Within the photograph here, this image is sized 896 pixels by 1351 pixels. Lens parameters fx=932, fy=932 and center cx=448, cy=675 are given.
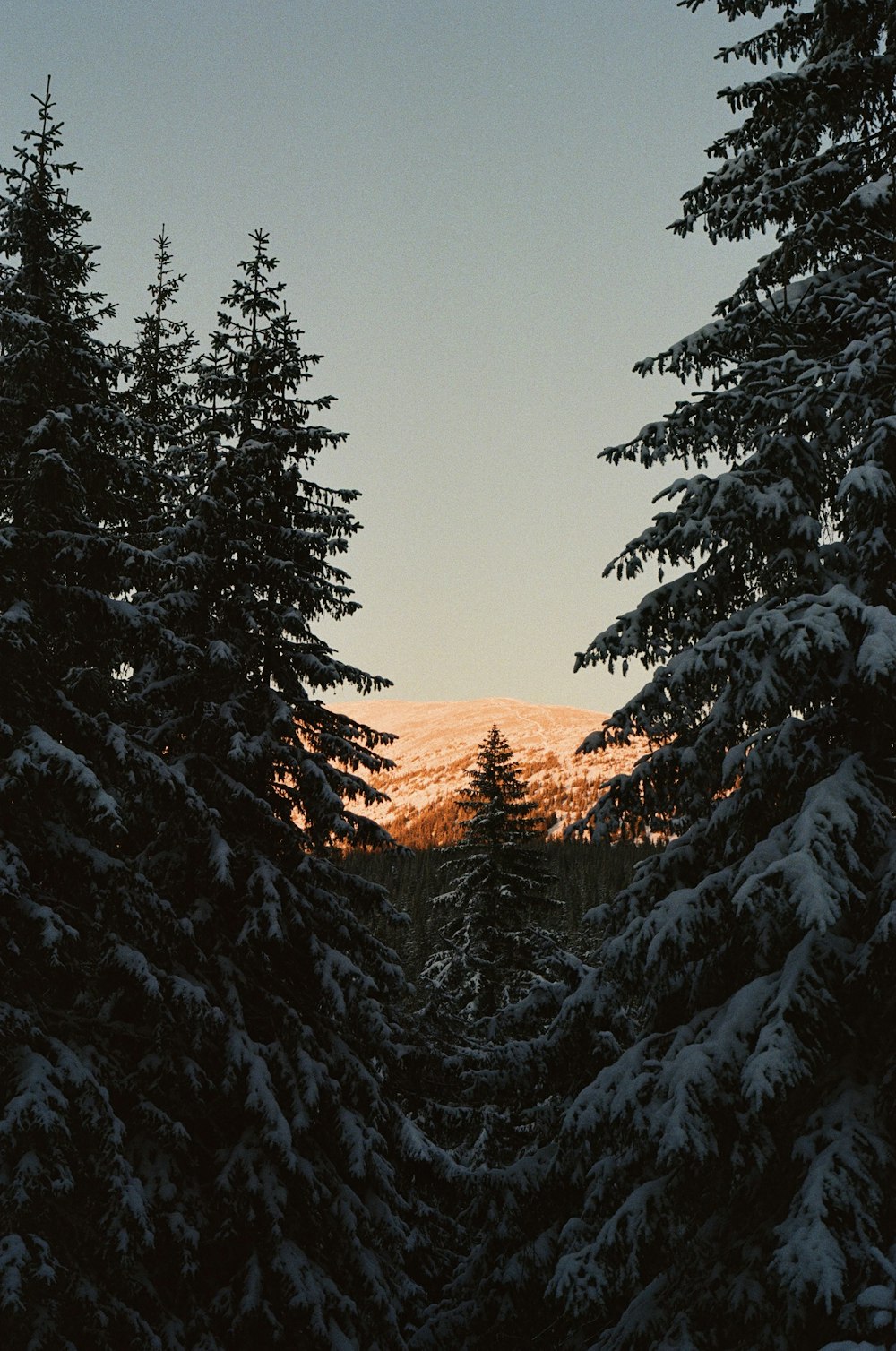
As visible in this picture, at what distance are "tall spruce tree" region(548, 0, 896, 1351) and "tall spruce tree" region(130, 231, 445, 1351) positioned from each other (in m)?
4.62

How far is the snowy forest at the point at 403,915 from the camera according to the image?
21.4 ft

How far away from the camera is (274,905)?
12344mm

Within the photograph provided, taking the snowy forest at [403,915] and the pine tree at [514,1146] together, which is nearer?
the snowy forest at [403,915]

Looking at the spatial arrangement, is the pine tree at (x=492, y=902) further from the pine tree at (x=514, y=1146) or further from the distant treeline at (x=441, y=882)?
the distant treeline at (x=441, y=882)

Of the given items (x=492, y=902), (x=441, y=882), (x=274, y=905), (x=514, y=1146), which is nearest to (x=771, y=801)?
(x=274, y=905)

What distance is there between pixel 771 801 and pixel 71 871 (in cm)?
748

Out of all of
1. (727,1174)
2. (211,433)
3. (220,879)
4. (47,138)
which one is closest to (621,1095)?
(727,1174)

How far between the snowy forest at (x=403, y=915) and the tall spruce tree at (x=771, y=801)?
0.04 m

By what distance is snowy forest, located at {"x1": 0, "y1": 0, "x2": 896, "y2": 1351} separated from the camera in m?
6.53

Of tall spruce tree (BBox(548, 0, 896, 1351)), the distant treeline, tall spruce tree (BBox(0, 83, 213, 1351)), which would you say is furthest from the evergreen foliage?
the distant treeline

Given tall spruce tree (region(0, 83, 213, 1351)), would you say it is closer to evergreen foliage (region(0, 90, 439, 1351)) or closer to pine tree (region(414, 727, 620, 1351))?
evergreen foliage (region(0, 90, 439, 1351))

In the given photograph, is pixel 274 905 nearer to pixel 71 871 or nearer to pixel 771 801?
pixel 71 871

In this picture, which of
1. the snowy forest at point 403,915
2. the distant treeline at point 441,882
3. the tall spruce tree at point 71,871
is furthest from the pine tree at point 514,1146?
the distant treeline at point 441,882

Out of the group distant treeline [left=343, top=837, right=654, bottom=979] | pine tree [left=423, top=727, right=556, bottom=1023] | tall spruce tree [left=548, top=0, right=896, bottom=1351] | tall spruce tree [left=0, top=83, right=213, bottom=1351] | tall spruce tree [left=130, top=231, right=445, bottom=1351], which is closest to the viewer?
tall spruce tree [left=548, top=0, right=896, bottom=1351]
